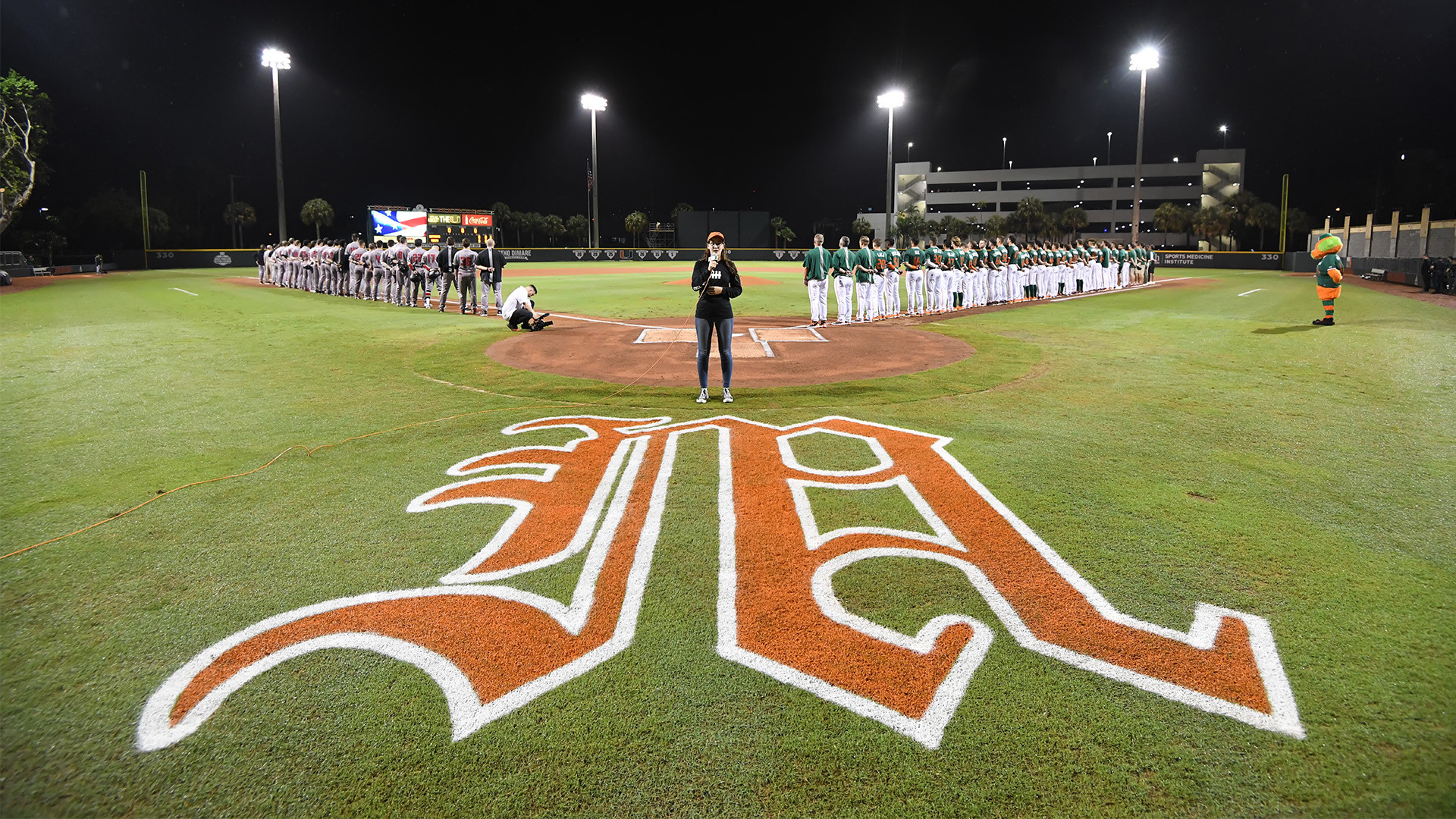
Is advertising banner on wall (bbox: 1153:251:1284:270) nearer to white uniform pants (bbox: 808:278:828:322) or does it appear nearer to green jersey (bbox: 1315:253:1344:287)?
green jersey (bbox: 1315:253:1344:287)

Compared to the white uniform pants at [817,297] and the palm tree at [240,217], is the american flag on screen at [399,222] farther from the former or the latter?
the white uniform pants at [817,297]

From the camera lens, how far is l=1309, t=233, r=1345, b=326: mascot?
16.2m

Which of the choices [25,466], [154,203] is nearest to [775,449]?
[25,466]

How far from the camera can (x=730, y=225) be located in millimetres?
86812

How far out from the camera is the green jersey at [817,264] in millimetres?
18578

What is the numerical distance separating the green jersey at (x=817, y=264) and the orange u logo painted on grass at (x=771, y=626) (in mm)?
13309

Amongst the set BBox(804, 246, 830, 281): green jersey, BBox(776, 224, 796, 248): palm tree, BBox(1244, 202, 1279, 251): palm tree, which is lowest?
BBox(804, 246, 830, 281): green jersey

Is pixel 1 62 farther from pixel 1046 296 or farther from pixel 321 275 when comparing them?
pixel 1046 296

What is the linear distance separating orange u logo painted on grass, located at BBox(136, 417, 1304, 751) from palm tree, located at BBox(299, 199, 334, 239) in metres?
79.8

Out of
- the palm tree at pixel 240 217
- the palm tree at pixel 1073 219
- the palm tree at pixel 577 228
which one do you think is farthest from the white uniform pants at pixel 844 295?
the palm tree at pixel 1073 219

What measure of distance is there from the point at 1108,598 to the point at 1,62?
Answer: 242 feet

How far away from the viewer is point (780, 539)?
507 cm

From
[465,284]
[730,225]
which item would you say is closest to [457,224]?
[465,284]

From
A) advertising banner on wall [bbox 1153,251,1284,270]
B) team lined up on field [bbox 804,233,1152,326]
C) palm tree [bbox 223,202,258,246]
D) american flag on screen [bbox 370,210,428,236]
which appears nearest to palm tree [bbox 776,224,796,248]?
advertising banner on wall [bbox 1153,251,1284,270]
